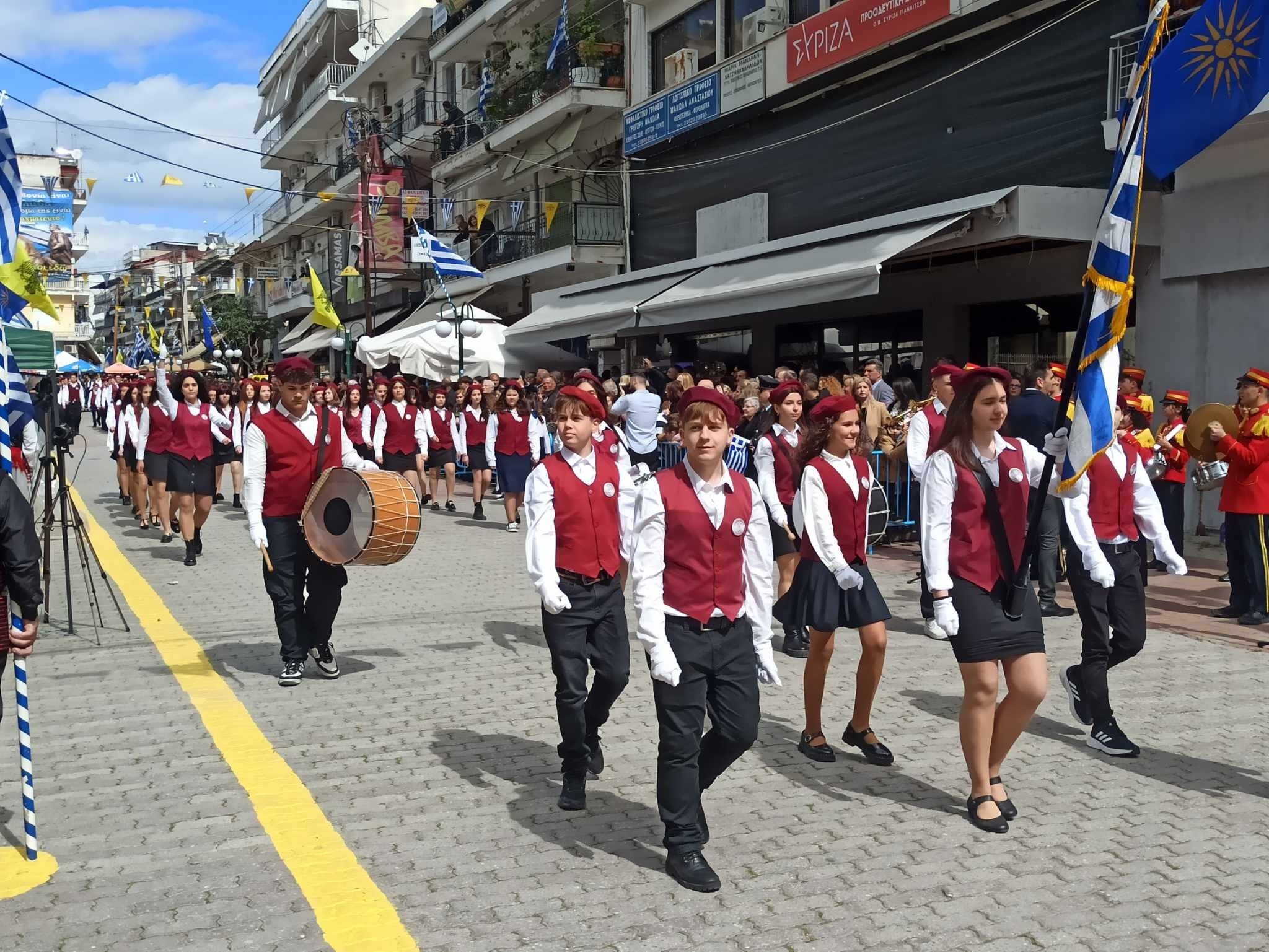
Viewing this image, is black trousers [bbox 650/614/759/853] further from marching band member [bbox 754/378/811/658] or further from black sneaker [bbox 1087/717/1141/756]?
marching band member [bbox 754/378/811/658]

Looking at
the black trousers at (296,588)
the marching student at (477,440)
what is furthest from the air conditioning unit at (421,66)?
the black trousers at (296,588)

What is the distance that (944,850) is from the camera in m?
4.68

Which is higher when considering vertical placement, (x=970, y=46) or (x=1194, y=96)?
(x=970, y=46)

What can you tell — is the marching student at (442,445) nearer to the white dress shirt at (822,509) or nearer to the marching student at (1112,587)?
the white dress shirt at (822,509)

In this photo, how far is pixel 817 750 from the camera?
582 cm

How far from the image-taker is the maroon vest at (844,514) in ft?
19.4

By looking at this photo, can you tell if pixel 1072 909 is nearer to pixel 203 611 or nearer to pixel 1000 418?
pixel 1000 418

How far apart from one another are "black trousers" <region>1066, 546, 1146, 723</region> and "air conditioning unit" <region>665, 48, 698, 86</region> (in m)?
18.2

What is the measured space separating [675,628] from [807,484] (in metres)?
1.65

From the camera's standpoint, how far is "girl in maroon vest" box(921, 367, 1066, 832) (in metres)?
4.87

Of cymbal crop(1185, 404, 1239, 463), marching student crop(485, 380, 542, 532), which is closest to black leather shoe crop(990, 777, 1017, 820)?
cymbal crop(1185, 404, 1239, 463)

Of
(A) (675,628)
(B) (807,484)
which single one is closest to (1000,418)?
(B) (807,484)

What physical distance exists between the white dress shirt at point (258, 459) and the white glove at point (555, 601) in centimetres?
267

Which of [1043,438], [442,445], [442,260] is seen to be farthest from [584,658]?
[442,260]
